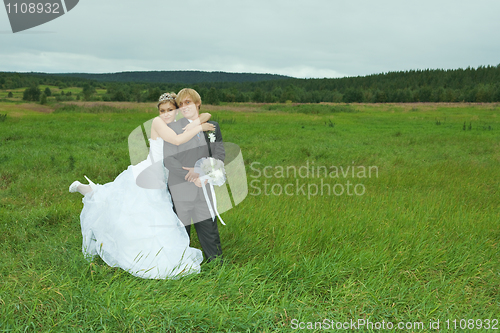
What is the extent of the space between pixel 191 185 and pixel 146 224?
2.24 ft

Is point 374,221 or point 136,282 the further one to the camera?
point 374,221

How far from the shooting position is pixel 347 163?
1248 cm

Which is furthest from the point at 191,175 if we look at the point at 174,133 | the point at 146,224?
the point at 146,224

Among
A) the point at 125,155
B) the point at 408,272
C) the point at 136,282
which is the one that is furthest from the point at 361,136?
the point at 136,282

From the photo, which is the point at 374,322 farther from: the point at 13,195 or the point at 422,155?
the point at 422,155

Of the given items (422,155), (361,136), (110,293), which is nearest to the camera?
(110,293)

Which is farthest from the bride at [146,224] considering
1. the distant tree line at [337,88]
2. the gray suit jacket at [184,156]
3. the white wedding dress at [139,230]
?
the distant tree line at [337,88]

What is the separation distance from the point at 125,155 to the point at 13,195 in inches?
198

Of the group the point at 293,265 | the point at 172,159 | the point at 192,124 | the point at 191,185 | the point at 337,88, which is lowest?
the point at 293,265

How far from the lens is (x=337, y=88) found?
137m

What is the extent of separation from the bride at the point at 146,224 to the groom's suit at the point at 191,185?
0.11 m

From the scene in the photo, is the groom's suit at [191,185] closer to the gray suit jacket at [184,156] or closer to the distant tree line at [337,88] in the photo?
the gray suit jacket at [184,156]

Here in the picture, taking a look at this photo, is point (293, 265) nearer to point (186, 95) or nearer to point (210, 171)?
point (210, 171)

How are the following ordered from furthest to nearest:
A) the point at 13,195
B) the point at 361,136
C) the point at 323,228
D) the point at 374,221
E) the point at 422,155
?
the point at 361,136, the point at 422,155, the point at 13,195, the point at 374,221, the point at 323,228
